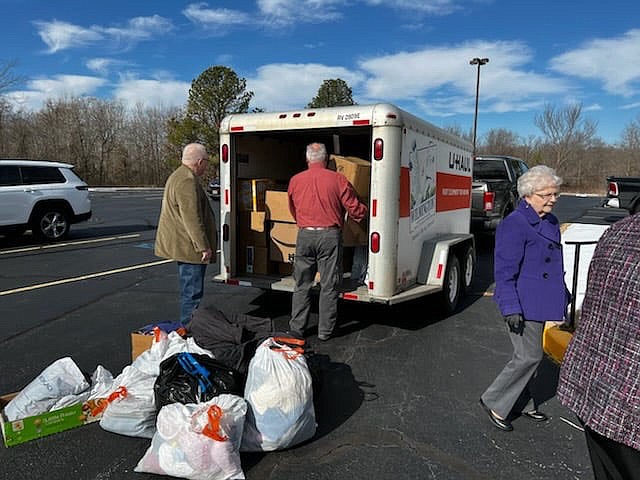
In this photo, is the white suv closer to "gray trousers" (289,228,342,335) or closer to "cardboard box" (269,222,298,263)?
"cardboard box" (269,222,298,263)

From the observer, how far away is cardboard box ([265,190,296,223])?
223 inches

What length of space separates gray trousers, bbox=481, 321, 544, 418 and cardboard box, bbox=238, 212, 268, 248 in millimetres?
3267

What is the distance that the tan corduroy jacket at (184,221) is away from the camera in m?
4.45

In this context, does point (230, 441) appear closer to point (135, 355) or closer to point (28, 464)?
point (28, 464)

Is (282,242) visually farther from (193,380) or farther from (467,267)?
(193,380)

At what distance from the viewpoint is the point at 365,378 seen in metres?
4.12

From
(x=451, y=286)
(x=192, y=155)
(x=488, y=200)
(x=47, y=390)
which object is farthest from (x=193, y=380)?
(x=488, y=200)

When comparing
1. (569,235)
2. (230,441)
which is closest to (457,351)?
(230,441)

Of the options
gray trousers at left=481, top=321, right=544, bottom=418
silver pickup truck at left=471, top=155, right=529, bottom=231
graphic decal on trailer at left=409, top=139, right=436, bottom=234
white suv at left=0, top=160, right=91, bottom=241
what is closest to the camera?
gray trousers at left=481, top=321, right=544, bottom=418

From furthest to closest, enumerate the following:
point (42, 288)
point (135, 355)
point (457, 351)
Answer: point (42, 288), point (457, 351), point (135, 355)

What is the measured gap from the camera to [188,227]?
447 cm

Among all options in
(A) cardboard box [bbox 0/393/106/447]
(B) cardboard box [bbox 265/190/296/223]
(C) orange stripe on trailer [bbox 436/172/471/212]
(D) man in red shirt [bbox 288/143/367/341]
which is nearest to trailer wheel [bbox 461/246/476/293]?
(C) orange stripe on trailer [bbox 436/172/471/212]

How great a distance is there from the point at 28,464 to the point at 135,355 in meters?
1.18

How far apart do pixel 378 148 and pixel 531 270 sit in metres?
2.01
